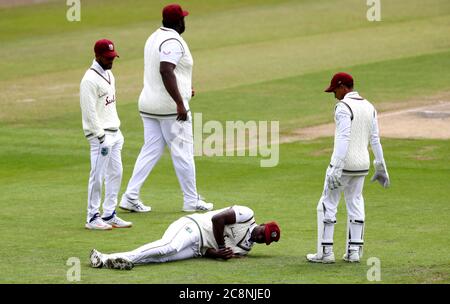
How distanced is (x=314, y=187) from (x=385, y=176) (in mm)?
4455

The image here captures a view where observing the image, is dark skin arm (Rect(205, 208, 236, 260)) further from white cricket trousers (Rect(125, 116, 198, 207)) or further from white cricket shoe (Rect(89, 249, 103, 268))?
white cricket trousers (Rect(125, 116, 198, 207))

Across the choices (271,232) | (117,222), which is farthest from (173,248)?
(117,222)

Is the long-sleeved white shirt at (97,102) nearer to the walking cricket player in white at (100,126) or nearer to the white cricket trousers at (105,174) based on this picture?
the walking cricket player in white at (100,126)

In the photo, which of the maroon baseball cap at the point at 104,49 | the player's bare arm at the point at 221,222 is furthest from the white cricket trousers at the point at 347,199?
the maroon baseball cap at the point at 104,49

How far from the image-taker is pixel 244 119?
74.4ft

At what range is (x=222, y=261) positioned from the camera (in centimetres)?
1177

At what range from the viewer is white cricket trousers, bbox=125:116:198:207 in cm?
1469

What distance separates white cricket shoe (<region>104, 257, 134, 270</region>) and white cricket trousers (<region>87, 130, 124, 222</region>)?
246 centimetres

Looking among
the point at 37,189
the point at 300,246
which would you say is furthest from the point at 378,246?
the point at 37,189

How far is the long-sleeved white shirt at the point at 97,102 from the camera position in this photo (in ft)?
44.0

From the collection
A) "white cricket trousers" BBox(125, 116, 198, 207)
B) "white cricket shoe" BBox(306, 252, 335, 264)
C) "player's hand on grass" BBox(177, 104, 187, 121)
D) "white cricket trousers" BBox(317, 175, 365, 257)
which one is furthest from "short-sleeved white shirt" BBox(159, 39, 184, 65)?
"white cricket shoe" BBox(306, 252, 335, 264)

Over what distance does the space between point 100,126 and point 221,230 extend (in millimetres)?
2506
